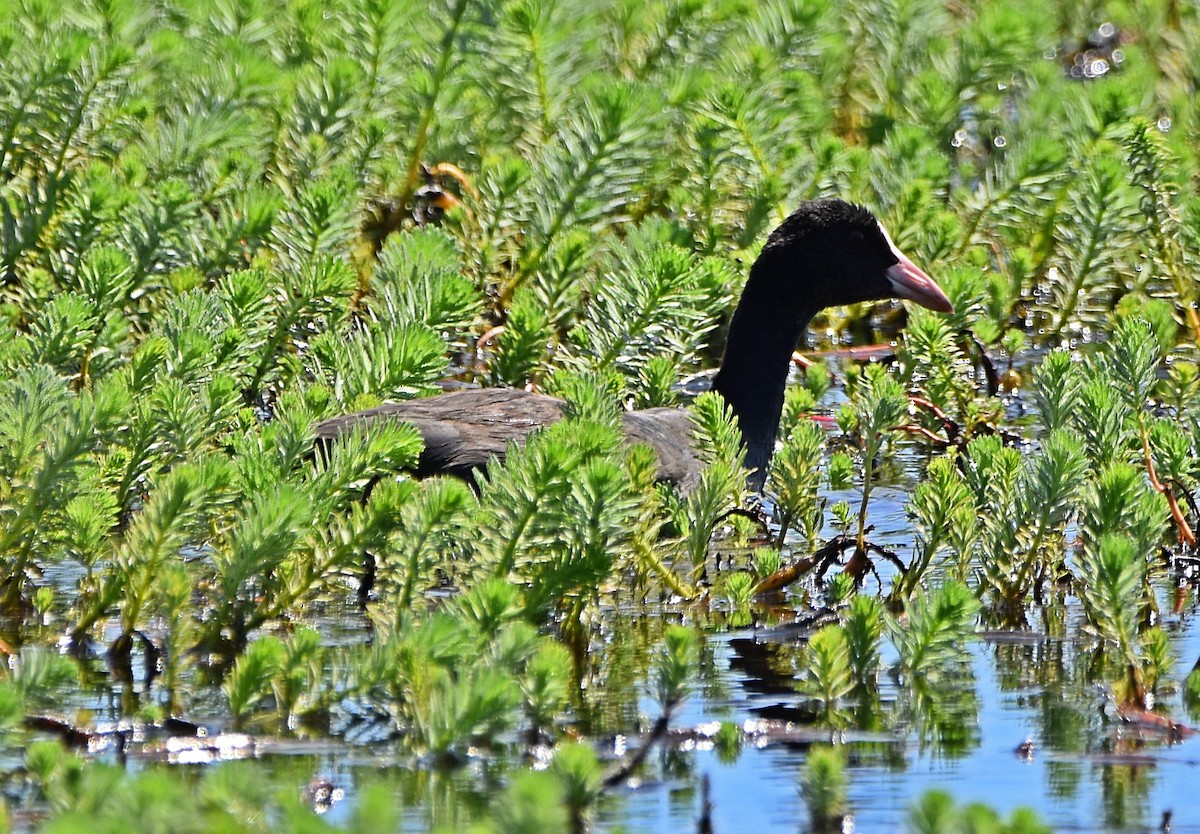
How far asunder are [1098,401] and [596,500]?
1716 millimetres

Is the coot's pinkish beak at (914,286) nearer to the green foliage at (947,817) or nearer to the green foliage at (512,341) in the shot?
the green foliage at (512,341)

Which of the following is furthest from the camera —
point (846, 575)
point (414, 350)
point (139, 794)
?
point (414, 350)

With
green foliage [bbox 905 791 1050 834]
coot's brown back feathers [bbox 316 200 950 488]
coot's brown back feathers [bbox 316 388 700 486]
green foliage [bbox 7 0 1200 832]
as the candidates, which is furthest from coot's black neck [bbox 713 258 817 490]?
green foliage [bbox 905 791 1050 834]

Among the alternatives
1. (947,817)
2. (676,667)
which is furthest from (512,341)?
(947,817)

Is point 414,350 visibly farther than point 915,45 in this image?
No

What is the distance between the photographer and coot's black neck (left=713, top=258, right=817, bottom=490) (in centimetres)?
721

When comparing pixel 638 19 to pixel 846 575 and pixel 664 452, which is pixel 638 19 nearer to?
pixel 664 452

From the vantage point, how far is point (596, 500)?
442 centimetres

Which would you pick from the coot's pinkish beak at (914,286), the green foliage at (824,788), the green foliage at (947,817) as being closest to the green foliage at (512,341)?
the green foliage at (947,817)

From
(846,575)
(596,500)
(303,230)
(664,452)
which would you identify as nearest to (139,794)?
(596,500)

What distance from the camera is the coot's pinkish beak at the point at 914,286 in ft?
23.5

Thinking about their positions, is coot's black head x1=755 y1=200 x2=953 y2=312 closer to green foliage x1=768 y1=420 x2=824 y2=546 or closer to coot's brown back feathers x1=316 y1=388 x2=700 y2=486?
coot's brown back feathers x1=316 y1=388 x2=700 y2=486

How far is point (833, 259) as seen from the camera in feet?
23.8

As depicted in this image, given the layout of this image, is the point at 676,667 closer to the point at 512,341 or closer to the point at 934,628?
the point at 934,628
